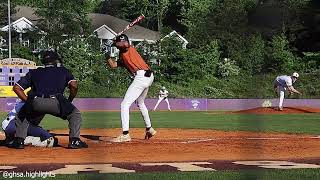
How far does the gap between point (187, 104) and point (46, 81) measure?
24139 millimetres

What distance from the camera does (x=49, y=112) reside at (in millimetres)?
6852

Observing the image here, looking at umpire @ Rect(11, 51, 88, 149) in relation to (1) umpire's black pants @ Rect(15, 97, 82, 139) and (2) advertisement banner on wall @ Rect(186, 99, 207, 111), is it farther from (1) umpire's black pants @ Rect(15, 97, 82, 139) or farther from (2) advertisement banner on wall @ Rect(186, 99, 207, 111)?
(2) advertisement banner on wall @ Rect(186, 99, 207, 111)

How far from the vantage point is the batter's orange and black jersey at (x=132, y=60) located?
7.70 meters

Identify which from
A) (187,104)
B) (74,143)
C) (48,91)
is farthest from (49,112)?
(187,104)

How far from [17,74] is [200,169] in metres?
23.1

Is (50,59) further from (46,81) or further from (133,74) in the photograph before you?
(133,74)

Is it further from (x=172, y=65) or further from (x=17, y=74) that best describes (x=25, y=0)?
(x=17, y=74)

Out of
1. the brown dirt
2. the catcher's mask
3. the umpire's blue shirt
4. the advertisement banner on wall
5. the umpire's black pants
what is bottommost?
the advertisement banner on wall

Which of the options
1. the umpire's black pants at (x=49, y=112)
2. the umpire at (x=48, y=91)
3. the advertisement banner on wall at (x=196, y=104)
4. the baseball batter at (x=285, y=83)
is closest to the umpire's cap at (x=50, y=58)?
the umpire at (x=48, y=91)

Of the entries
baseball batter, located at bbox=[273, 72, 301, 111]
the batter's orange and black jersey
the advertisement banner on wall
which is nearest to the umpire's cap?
the batter's orange and black jersey

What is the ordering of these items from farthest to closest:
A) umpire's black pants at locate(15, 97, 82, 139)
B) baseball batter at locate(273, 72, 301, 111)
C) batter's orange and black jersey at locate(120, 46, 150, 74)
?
baseball batter at locate(273, 72, 301, 111)
batter's orange and black jersey at locate(120, 46, 150, 74)
umpire's black pants at locate(15, 97, 82, 139)

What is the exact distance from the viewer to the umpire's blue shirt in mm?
6840

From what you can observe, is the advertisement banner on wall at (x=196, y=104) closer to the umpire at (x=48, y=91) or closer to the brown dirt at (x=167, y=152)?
the brown dirt at (x=167, y=152)

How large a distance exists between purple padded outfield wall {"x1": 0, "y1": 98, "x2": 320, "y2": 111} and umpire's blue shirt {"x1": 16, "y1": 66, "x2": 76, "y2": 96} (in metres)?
19.0
